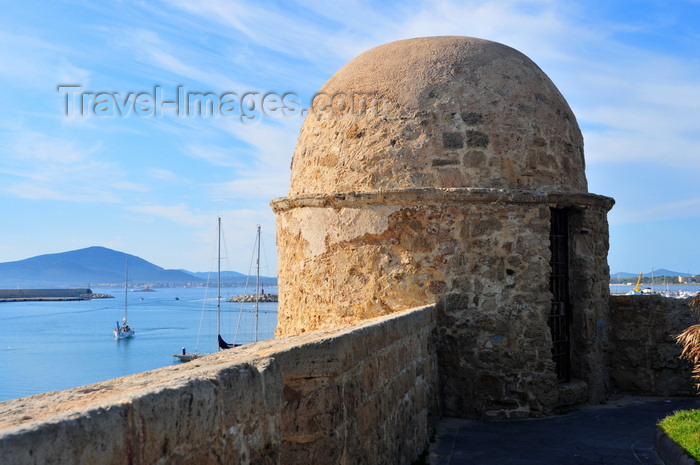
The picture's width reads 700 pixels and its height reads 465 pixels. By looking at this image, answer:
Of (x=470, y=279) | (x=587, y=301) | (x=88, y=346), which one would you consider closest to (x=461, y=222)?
(x=470, y=279)

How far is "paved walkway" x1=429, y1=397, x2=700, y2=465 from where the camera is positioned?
5238mm

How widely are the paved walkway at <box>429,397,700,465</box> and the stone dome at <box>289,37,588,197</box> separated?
2273mm

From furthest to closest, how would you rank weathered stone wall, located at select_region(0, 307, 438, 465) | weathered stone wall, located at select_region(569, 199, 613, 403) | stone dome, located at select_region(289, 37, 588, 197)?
1. weathered stone wall, located at select_region(569, 199, 613, 403)
2. stone dome, located at select_region(289, 37, 588, 197)
3. weathered stone wall, located at select_region(0, 307, 438, 465)

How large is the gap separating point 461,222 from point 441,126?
1.01m

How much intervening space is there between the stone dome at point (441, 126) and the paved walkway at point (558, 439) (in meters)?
2.27

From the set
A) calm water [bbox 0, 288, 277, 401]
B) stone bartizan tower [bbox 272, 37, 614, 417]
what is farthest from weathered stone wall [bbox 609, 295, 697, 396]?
calm water [bbox 0, 288, 277, 401]

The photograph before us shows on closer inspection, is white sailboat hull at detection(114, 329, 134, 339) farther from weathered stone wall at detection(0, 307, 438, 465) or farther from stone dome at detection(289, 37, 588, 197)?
weathered stone wall at detection(0, 307, 438, 465)

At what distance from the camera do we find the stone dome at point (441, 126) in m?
6.82

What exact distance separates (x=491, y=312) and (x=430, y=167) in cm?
152

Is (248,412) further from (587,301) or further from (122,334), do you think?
(122,334)

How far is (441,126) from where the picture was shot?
22.5 ft

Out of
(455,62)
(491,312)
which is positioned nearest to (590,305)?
(491,312)

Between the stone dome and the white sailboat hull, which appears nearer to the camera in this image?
the stone dome

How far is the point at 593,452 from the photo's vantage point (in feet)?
17.9
